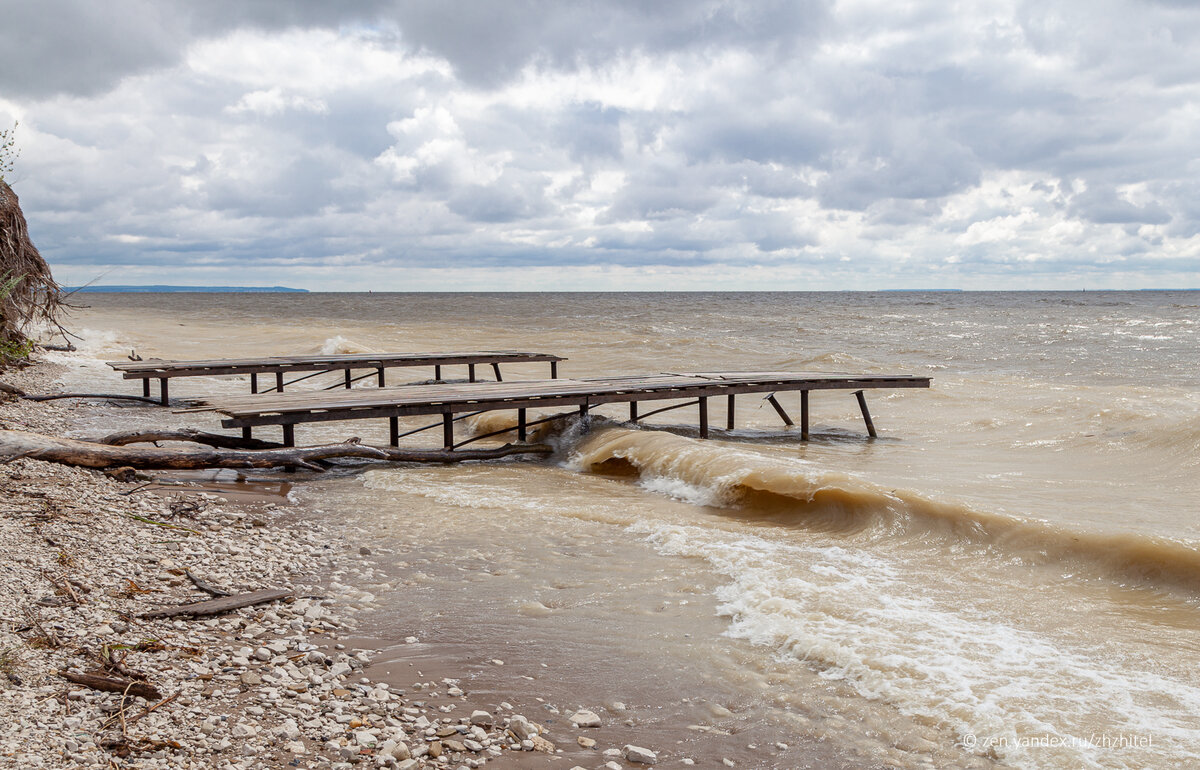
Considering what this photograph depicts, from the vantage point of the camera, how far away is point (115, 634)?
4.03 meters

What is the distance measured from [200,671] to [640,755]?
2.12 metres

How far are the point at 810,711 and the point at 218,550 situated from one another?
13.8 feet

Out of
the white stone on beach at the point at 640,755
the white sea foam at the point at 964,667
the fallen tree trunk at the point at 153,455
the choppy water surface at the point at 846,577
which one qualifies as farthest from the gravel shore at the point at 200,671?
the white sea foam at the point at 964,667

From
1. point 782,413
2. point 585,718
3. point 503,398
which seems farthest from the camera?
point 782,413

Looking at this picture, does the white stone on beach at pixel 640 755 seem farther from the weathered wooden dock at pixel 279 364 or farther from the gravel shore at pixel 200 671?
the weathered wooden dock at pixel 279 364

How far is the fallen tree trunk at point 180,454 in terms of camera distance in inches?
275

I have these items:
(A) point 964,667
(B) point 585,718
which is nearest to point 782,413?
(A) point 964,667

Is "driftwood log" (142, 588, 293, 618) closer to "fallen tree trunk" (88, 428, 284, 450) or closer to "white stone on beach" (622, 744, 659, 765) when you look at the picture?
"white stone on beach" (622, 744, 659, 765)

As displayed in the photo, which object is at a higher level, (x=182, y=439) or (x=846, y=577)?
(x=182, y=439)

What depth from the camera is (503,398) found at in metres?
10.4

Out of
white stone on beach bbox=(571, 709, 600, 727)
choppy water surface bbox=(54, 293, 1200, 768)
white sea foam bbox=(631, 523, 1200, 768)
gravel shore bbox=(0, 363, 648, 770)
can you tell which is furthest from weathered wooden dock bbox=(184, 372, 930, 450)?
white stone on beach bbox=(571, 709, 600, 727)

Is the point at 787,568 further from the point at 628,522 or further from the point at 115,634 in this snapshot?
the point at 115,634

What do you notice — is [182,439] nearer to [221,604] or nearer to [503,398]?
[503,398]

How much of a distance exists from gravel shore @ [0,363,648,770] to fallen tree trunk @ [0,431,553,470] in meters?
1.25
